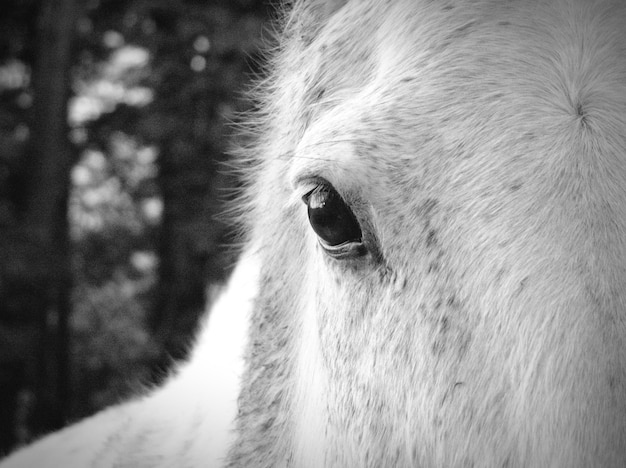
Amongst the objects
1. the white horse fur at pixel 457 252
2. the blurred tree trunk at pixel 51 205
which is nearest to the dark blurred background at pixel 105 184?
the blurred tree trunk at pixel 51 205

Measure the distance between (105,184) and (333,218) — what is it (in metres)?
7.82

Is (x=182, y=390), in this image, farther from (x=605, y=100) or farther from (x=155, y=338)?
(x=155, y=338)

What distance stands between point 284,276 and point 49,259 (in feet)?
13.3

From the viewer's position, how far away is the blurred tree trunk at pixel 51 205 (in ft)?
17.7

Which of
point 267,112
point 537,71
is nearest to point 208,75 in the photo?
point 267,112

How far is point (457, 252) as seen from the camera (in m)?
1.23

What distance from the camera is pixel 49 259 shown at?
5309 mm

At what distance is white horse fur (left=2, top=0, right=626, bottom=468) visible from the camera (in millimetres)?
1094

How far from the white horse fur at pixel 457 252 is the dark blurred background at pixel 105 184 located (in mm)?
4084

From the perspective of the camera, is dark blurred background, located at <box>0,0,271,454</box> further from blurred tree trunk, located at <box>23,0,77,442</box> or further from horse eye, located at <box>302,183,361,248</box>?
horse eye, located at <box>302,183,361,248</box>

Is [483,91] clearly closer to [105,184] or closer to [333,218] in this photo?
[333,218]

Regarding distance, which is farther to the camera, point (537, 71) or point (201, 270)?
point (201, 270)

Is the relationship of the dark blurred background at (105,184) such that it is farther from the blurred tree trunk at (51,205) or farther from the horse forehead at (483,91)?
the horse forehead at (483,91)

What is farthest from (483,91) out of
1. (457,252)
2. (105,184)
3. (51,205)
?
(105,184)
